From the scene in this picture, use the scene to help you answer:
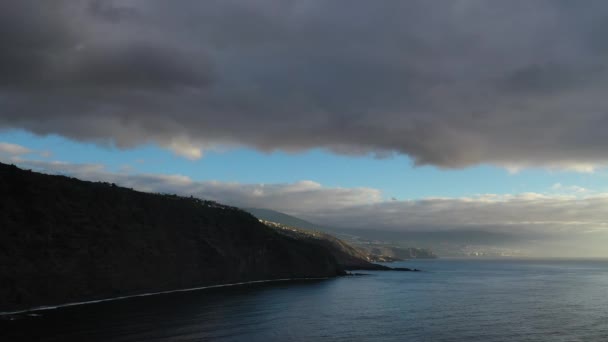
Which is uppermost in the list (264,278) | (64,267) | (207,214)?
(207,214)

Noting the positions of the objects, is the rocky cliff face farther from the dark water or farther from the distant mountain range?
the dark water

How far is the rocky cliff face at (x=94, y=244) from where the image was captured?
9856 centimetres

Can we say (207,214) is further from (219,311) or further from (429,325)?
(429,325)

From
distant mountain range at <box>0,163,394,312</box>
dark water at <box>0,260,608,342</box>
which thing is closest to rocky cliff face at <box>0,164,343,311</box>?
distant mountain range at <box>0,163,394,312</box>

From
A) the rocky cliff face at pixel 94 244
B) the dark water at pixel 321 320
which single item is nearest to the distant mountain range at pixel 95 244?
the rocky cliff face at pixel 94 244

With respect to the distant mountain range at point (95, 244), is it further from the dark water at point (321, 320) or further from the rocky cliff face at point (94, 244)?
the dark water at point (321, 320)

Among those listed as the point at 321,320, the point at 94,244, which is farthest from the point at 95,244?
the point at 321,320

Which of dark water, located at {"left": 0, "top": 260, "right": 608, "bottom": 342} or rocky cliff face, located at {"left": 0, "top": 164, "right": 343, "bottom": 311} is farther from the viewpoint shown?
rocky cliff face, located at {"left": 0, "top": 164, "right": 343, "bottom": 311}

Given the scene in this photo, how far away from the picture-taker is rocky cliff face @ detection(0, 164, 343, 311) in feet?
323

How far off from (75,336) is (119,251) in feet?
212

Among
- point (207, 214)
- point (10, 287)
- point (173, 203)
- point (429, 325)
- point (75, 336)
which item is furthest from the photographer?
point (207, 214)

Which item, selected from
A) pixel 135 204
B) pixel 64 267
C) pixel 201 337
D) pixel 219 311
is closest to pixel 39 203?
pixel 64 267

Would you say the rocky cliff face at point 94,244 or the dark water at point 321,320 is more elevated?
the rocky cliff face at point 94,244

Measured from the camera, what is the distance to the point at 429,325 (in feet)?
264
